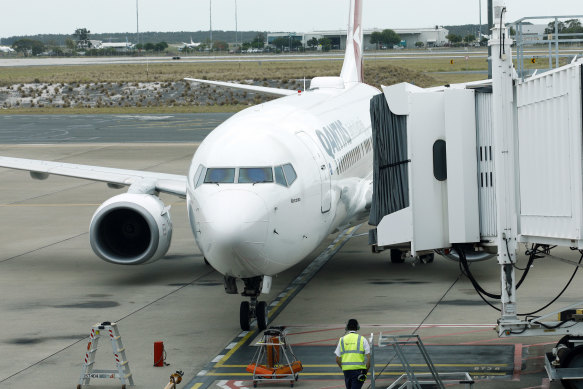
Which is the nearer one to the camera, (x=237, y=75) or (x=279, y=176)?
(x=279, y=176)

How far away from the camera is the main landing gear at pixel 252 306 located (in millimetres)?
19391

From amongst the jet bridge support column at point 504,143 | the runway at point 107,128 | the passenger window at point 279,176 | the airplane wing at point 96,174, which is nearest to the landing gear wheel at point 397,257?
the airplane wing at point 96,174

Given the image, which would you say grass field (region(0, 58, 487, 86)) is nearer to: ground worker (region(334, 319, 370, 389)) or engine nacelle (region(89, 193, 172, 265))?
engine nacelle (region(89, 193, 172, 265))

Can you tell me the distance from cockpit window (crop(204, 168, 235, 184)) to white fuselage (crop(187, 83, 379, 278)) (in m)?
0.02

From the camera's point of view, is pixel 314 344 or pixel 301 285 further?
pixel 301 285

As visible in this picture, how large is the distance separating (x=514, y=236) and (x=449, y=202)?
1182 mm

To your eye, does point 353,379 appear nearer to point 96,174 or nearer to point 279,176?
point 279,176

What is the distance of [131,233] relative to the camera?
25688mm

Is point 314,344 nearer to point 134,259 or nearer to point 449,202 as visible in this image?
point 449,202

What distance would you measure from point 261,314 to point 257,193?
2731 millimetres

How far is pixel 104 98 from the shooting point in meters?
102

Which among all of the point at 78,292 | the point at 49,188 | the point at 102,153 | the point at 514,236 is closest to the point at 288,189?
the point at 514,236

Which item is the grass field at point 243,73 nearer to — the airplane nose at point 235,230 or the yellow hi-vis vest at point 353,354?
the airplane nose at point 235,230

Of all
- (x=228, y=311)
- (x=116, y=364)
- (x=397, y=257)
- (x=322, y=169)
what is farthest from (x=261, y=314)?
(x=397, y=257)
